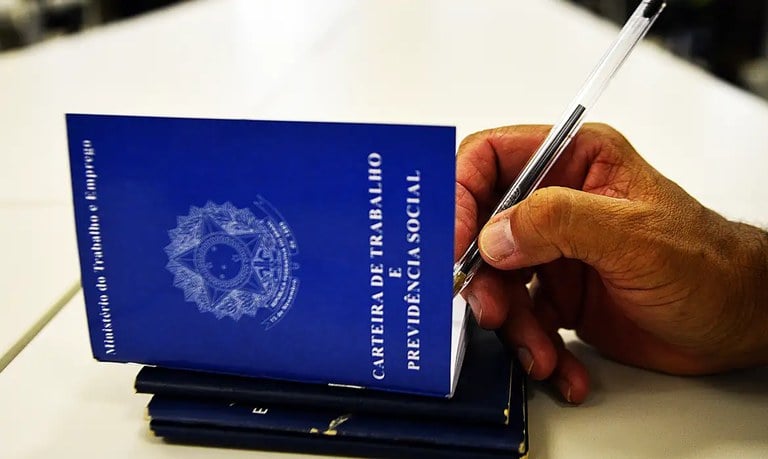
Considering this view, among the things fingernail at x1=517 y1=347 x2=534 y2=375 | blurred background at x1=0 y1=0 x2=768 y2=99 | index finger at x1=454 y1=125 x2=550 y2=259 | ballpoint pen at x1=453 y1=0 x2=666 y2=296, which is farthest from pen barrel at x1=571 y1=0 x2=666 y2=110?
blurred background at x1=0 y1=0 x2=768 y2=99

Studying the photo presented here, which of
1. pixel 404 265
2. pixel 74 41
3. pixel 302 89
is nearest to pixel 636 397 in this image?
pixel 404 265

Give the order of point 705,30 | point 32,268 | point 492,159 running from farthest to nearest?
point 705,30, point 32,268, point 492,159

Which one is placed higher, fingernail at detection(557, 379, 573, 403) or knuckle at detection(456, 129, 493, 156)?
knuckle at detection(456, 129, 493, 156)

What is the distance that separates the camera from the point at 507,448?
568mm

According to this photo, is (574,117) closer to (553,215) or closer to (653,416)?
(553,215)

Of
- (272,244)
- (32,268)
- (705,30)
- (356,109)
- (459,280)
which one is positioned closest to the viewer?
(272,244)

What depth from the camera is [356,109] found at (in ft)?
5.05

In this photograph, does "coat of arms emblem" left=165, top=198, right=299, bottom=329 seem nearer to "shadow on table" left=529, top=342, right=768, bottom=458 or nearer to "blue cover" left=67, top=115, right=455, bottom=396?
"blue cover" left=67, top=115, right=455, bottom=396

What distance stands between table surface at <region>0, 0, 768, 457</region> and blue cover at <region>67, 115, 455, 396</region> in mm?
109

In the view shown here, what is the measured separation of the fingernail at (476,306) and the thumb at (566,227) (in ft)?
0.23

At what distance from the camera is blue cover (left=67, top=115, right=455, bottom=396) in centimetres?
53

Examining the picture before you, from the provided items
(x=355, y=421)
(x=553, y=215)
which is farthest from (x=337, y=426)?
(x=553, y=215)

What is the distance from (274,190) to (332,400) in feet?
0.54

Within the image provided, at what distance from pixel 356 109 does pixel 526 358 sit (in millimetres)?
950
